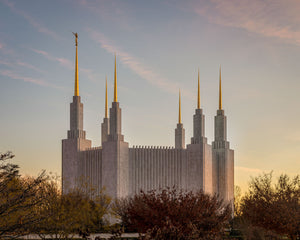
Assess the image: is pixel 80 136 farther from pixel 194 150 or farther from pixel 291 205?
pixel 291 205

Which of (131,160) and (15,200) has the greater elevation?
(131,160)

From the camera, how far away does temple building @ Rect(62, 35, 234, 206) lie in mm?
33406

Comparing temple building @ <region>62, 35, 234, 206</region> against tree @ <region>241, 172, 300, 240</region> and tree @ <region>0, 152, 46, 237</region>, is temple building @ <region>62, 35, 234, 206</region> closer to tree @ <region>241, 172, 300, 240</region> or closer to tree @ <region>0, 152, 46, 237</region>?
tree @ <region>241, 172, 300, 240</region>

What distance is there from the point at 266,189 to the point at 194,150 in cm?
1424

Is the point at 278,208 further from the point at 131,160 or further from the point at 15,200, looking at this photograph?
the point at 131,160

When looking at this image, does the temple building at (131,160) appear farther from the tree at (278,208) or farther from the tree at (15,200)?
the tree at (15,200)

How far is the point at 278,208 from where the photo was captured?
62.3ft

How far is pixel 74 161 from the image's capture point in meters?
35.3

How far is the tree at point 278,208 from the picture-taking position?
60.6ft

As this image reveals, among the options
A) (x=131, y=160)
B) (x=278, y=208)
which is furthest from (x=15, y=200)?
(x=131, y=160)

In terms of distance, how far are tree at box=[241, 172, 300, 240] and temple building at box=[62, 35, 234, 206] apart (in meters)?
13.4

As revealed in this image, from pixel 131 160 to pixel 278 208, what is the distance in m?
17.2

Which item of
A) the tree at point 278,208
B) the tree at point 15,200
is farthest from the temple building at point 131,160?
the tree at point 15,200

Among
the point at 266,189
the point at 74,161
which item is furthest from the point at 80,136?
the point at 266,189
